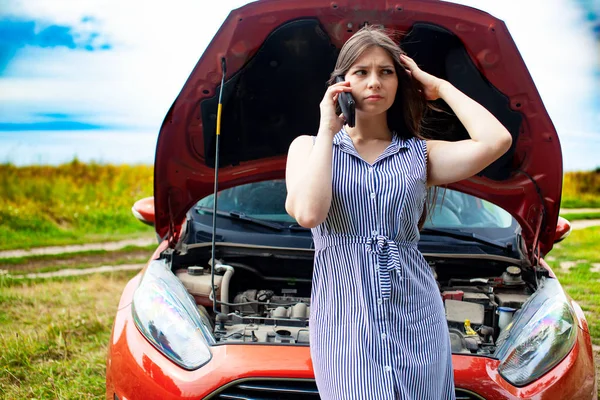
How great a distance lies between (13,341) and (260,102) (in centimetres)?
244

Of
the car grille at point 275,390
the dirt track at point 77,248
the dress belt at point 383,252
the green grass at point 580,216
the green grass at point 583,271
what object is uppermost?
the dress belt at point 383,252

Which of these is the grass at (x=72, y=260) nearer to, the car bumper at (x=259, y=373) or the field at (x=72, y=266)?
the field at (x=72, y=266)

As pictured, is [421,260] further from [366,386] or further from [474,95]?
[474,95]

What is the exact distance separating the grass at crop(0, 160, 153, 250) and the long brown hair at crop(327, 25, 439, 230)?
761cm

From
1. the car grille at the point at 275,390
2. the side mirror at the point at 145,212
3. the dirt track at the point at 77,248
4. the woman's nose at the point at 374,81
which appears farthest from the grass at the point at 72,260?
the woman's nose at the point at 374,81

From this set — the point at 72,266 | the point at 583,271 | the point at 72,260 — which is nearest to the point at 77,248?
the point at 72,260

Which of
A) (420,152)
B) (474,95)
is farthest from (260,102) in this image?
(420,152)

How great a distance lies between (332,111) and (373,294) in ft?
1.74

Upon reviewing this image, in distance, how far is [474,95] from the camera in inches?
109

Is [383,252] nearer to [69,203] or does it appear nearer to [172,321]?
[172,321]

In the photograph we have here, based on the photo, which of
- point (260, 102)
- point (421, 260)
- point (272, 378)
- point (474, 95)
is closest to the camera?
point (421, 260)

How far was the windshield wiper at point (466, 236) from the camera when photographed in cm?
337

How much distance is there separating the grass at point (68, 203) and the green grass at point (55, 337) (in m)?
3.14

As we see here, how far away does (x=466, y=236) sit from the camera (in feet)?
11.1
